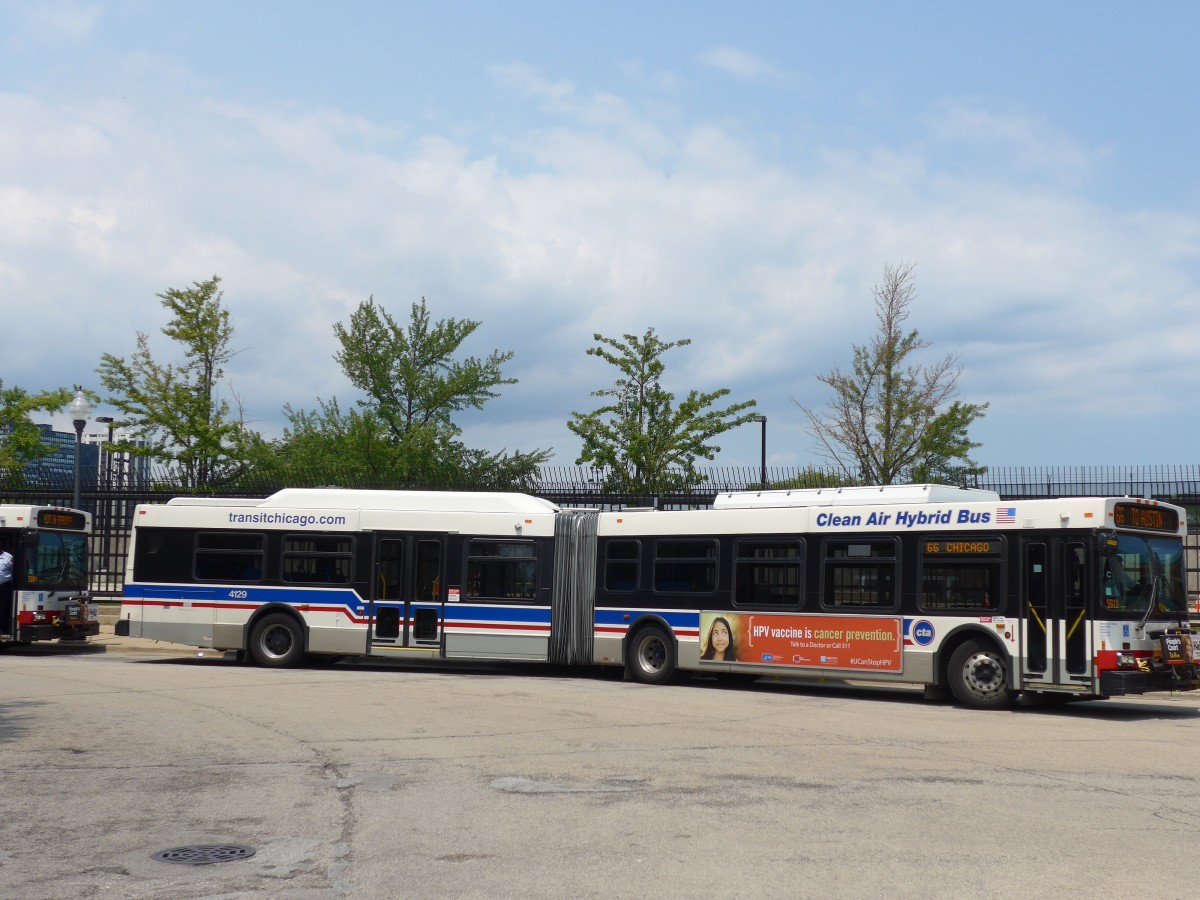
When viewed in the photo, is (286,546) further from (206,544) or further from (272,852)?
(272,852)

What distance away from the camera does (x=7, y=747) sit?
37.8 feet

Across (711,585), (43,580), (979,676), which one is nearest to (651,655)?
(711,585)

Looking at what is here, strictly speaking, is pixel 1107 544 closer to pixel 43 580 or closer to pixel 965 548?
pixel 965 548

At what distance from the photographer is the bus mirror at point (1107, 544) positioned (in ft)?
53.2

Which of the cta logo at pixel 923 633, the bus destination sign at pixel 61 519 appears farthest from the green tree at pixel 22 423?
the cta logo at pixel 923 633

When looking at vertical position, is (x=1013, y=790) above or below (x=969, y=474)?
below

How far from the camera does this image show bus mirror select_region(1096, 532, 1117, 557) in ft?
53.2

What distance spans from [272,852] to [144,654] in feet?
64.8

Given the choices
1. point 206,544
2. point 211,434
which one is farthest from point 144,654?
point 211,434

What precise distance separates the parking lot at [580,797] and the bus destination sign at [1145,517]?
2.44m

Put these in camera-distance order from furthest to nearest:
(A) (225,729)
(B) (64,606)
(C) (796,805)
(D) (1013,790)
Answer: (B) (64,606), (A) (225,729), (D) (1013,790), (C) (796,805)

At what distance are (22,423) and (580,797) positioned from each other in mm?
34038

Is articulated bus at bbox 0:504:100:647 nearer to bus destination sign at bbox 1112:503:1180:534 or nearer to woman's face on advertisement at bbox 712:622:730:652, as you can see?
woman's face on advertisement at bbox 712:622:730:652

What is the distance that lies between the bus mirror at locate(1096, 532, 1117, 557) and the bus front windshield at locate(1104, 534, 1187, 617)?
0.25ft
